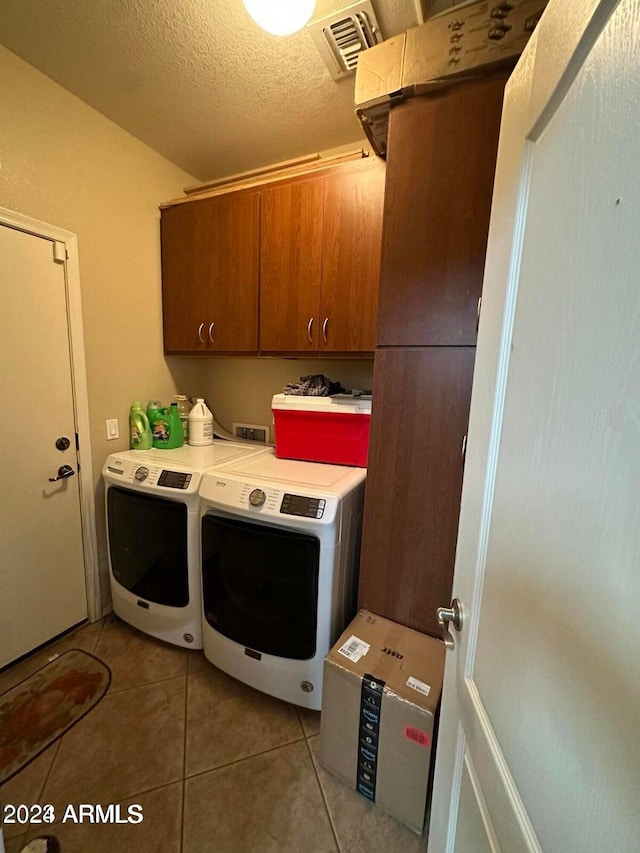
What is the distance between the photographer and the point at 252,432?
2.39 m

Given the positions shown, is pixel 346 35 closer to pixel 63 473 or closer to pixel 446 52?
pixel 446 52

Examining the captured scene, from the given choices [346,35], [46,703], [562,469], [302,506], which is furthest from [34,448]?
[346,35]

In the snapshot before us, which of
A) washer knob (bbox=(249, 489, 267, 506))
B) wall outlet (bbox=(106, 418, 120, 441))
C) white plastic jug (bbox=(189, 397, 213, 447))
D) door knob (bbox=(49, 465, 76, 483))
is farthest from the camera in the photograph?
white plastic jug (bbox=(189, 397, 213, 447))

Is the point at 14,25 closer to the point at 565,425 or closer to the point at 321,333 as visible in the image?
the point at 321,333

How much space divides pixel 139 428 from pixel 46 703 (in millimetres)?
1298

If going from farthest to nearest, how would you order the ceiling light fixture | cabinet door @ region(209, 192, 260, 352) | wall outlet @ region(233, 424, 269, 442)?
1. wall outlet @ region(233, 424, 269, 442)
2. cabinet door @ region(209, 192, 260, 352)
3. the ceiling light fixture

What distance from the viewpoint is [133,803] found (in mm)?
1110

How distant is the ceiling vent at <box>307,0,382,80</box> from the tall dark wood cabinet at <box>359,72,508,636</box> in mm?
461

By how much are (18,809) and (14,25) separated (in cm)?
281

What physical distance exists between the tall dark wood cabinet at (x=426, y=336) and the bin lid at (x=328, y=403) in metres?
0.32

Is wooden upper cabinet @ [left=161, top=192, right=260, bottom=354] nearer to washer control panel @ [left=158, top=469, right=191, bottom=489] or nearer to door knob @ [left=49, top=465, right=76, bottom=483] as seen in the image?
washer control panel @ [left=158, top=469, right=191, bottom=489]

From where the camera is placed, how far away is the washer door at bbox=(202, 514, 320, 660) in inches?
50.7

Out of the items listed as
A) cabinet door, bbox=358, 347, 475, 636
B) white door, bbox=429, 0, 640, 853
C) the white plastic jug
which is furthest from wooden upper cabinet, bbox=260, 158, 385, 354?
A: white door, bbox=429, 0, 640, 853

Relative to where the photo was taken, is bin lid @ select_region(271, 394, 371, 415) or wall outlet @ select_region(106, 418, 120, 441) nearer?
bin lid @ select_region(271, 394, 371, 415)
